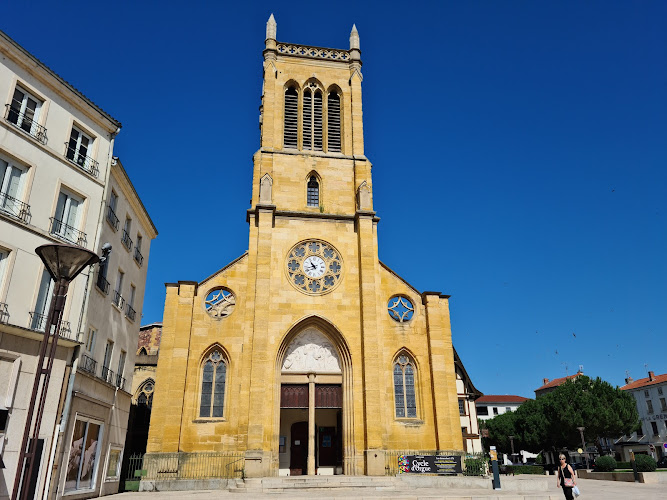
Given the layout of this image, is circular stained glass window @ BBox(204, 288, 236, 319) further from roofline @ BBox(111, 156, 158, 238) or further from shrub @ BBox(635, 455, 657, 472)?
shrub @ BBox(635, 455, 657, 472)

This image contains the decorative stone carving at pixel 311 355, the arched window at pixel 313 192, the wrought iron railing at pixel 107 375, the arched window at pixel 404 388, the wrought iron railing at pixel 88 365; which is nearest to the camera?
the wrought iron railing at pixel 88 365

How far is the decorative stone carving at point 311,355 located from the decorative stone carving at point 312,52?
16937 mm

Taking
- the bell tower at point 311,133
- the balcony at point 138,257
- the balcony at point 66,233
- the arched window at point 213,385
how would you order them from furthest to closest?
the bell tower at point 311,133
the balcony at point 138,257
the arched window at point 213,385
the balcony at point 66,233

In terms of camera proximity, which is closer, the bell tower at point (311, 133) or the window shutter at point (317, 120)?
the bell tower at point (311, 133)

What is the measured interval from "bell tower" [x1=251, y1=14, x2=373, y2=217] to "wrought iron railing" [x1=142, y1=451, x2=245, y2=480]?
1169 centimetres

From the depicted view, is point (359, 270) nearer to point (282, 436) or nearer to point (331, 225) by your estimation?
point (331, 225)

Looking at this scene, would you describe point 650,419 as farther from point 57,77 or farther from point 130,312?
point 57,77

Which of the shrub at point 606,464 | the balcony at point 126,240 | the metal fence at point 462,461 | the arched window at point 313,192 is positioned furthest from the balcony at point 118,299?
the shrub at point 606,464

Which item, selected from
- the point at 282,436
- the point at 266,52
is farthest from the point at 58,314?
the point at 266,52

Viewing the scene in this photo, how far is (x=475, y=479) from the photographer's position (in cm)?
2022

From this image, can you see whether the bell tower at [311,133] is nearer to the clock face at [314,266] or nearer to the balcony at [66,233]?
the clock face at [314,266]

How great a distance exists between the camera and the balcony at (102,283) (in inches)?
696

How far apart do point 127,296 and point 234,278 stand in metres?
5.07

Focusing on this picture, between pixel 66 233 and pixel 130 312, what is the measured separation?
677cm
